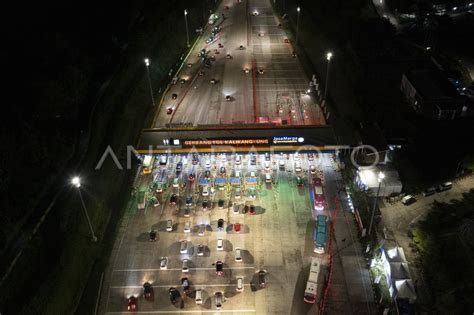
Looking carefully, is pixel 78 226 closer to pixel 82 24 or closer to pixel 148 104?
pixel 148 104

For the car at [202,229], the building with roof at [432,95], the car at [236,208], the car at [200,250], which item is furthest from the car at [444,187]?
the car at [200,250]

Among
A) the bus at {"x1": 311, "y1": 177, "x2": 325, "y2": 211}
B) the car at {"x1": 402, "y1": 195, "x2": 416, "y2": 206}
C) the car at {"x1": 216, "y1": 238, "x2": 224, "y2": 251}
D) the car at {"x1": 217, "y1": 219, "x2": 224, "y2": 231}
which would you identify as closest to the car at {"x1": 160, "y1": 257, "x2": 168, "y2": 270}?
the car at {"x1": 216, "y1": 238, "x2": 224, "y2": 251}

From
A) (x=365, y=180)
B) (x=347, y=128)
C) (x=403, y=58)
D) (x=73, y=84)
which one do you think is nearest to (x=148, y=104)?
(x=73, y=84)

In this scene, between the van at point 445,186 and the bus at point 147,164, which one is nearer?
the van at point 445,186

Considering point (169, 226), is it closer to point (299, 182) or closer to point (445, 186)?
point (299, 182)

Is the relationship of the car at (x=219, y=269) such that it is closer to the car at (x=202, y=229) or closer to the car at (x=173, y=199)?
the car at (x=202, y=229)

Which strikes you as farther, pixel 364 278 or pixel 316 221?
pixel 316 221

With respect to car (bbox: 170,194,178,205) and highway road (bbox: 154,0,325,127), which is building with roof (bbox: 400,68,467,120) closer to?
highway road (bbox: 154,0,325,127)

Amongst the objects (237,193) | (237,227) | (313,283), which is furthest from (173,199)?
(313,283)
